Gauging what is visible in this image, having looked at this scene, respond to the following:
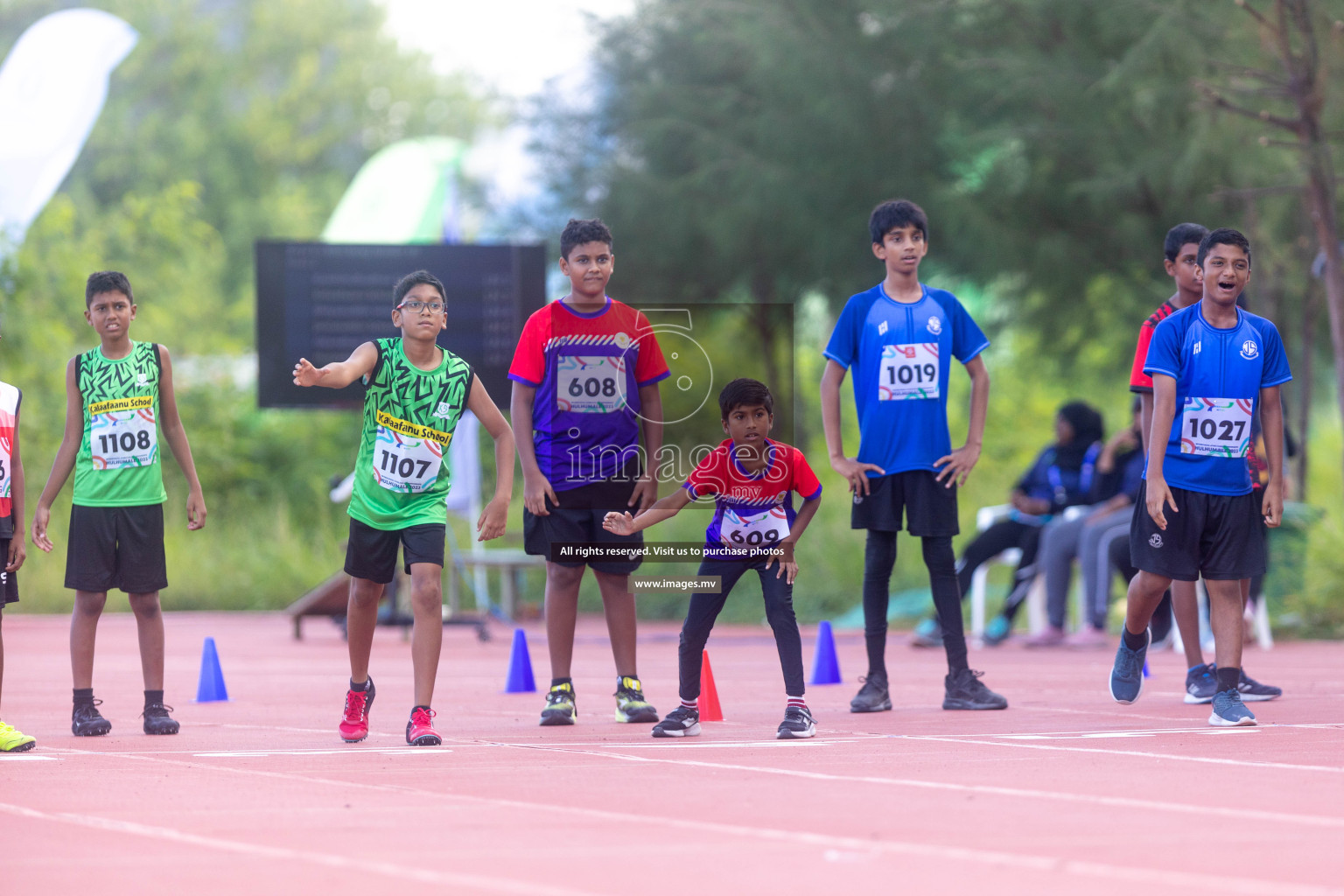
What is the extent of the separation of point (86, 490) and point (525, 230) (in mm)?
12401

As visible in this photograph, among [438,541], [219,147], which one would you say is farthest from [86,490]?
[219,147]

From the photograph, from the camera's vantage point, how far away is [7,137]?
51.0ft

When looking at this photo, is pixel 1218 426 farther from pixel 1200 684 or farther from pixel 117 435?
pixel 117 435

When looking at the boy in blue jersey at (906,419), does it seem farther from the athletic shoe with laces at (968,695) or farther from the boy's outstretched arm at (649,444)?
the boy's outstretched arm at (649,444)

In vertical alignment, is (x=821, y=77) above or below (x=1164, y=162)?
above

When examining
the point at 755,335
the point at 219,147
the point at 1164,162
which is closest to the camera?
the point at 1164,162

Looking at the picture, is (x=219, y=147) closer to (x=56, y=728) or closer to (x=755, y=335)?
(x=755, y=335)

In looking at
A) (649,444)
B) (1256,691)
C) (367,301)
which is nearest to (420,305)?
(649,444)

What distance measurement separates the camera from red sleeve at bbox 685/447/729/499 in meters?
6.63

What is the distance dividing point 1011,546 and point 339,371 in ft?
25.3

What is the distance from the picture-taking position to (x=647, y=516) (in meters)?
6.59

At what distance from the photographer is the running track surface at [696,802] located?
12.1ft

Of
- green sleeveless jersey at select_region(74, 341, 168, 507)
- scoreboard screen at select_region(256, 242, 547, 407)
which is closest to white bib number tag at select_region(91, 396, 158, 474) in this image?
green sleeveless jersey at select_region(74, 341, 168, 507)

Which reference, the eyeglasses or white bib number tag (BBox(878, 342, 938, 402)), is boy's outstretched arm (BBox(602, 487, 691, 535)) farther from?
white bib number tag (BBox(878, 342, 938, 402))
